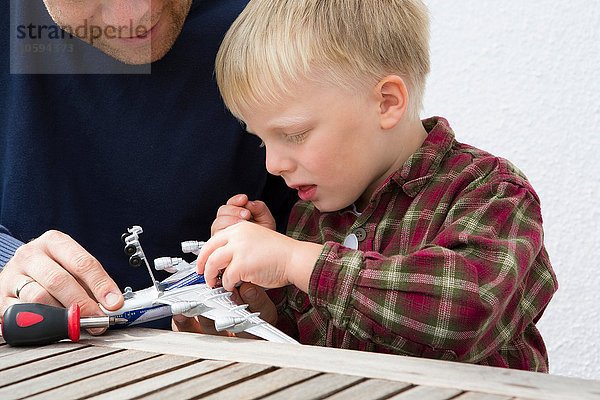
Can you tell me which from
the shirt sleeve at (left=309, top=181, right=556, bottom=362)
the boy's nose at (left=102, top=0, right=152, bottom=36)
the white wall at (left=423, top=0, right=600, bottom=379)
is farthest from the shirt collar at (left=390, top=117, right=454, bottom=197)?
the white wall at (left=423, top=0, right=600, bottom=379)

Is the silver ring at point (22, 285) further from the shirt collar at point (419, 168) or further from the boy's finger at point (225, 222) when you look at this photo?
the shirt collar at point (419, 168)

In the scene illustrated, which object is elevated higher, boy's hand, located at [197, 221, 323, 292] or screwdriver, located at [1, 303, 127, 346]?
boy's hand, located at [197, 221, 323, 292]

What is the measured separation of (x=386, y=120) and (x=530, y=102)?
89 centimetres

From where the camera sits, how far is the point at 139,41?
1677 mm

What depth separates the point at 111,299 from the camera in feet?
4.35

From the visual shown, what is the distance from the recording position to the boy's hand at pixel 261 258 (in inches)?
53.2

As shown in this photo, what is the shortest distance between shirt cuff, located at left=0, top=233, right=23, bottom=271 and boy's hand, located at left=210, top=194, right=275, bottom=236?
1.12ft

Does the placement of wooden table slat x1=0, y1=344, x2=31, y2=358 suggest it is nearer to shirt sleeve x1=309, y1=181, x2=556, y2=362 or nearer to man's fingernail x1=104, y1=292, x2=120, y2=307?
man's fingernail x1=104, y1=292, x2=120, y2=307

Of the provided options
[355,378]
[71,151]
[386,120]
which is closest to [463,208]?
[386,120]

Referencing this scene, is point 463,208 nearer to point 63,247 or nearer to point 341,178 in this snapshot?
point 341,178

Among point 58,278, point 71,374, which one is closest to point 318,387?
point 71,374

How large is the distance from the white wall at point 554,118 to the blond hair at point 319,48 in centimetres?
74

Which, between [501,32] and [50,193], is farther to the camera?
[501,32]

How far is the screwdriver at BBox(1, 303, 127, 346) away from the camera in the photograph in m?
1.23
